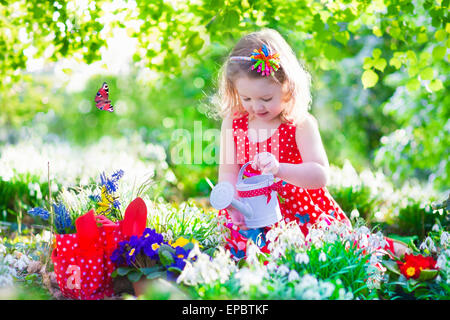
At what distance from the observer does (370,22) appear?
3203 mm

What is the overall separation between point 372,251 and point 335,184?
6.39ft

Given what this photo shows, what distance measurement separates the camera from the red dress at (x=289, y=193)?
2.66 meters

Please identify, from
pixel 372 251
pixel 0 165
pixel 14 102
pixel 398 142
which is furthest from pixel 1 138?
pixel 372 251

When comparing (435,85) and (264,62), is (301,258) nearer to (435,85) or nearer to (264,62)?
(264,62)

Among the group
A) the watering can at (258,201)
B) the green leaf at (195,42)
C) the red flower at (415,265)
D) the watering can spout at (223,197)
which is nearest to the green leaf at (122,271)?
the watering can spout at (223,197)

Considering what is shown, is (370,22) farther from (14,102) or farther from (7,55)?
(14,102)

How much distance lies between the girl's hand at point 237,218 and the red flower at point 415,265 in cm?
83

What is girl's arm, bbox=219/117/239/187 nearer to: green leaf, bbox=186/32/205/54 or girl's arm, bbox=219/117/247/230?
girl's arm, bbox=219/117/247/230

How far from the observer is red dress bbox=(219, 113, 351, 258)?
2.66 meters

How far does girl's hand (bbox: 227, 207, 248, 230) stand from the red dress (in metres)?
0.07

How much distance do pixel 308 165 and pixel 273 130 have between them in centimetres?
36

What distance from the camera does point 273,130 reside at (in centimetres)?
274

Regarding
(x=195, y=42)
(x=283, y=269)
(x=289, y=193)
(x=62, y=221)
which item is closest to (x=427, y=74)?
(x=289, y=193)

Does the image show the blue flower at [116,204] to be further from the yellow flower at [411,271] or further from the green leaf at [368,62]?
the green leaf at [368,62]
